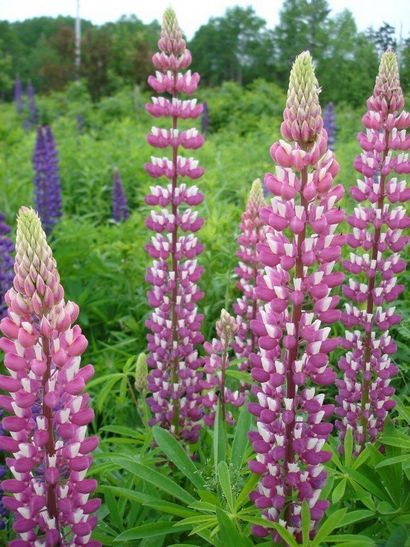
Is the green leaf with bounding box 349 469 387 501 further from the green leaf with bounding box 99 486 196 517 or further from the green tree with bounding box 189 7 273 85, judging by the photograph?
the green tree with bounding box 189 7 273 85

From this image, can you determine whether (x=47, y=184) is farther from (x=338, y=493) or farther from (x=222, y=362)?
(x=338, y=493)

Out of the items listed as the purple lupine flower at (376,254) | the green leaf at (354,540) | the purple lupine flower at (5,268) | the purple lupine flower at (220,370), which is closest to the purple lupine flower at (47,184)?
the purple lupine flower at (5,268)

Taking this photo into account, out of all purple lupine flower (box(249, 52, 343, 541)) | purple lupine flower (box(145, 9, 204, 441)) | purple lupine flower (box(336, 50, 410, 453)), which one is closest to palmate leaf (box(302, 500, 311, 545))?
purple lupine flower (box(249, 52, 343, 541))

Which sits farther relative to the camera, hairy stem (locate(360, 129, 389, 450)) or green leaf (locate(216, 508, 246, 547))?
hairy stem (locate(360, 129, 389, 450))

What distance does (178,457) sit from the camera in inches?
80.8

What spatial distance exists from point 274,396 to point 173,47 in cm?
184

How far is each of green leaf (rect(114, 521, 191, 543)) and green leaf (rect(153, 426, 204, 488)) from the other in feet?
0.48

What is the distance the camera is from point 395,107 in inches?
106

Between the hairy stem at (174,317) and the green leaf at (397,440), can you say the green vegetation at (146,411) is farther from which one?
the hairy stem at (174,317)

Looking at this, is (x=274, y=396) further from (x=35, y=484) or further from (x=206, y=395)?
(x=206, y=395)

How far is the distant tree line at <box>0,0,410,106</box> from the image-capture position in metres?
3.83

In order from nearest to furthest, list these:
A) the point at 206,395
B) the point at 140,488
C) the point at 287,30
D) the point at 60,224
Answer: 1. the point at 140,488
2. the point at 206,395
3. the point at 287,30
4. the point at 60,224

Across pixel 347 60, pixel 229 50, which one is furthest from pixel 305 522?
pixel 229 50

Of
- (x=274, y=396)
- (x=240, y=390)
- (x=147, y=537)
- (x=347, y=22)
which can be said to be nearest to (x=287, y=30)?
(x=347, y=22)
